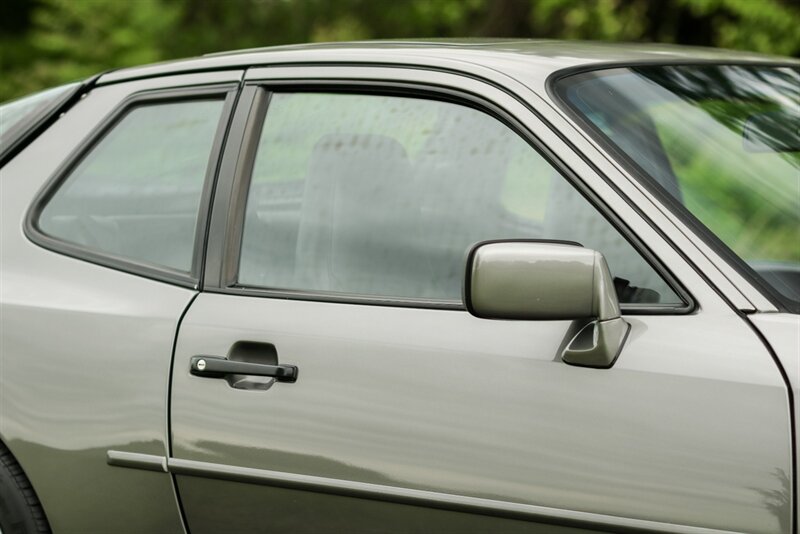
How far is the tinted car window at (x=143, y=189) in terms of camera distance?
2.82 metres

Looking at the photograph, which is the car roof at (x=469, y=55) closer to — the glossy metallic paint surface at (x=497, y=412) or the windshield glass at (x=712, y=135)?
the windshield glass at (x=712, y=135)

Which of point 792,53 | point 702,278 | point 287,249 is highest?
point 792,53

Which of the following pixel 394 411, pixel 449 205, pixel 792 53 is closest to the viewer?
pixel 394 411

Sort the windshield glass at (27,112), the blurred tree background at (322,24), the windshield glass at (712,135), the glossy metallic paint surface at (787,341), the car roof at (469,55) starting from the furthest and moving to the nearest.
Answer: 1. the blurred tree background at (322,24)
2. the windshield glass at (27,112)
3. the car roof at (469,55)
4. the windshield glass at (712,135)
5. the glossy metallic paint surface at (787,341)

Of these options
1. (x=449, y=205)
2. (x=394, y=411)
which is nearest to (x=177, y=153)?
(x=449, y=205)

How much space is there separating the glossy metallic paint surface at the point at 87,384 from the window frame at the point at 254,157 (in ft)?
0.33

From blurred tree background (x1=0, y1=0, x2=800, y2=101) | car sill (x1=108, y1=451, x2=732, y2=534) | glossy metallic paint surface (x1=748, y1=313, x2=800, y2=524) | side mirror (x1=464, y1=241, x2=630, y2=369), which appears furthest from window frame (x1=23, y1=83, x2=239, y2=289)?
blurred tree background (x1=0, y1=0, x2=800, y2=101)

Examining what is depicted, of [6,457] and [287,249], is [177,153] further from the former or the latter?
[6,457]

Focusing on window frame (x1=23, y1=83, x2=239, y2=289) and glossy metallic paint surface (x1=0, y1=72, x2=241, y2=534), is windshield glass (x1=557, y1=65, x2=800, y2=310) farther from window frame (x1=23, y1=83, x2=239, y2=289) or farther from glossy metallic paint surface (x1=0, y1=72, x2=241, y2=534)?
glossy metallic paint surface (x1=0, y1=72, x2=241, y2=534)

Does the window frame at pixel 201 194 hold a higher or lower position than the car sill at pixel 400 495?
higher

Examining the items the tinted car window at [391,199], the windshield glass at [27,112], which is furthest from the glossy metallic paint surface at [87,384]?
the windshield glass at [27,112]

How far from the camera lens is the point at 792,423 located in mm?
1987

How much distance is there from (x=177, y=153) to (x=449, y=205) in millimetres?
752

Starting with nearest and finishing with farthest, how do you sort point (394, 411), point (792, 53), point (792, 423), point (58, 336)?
point (792, 423), point (394, 411), point (58, 336), point (792, 53)
